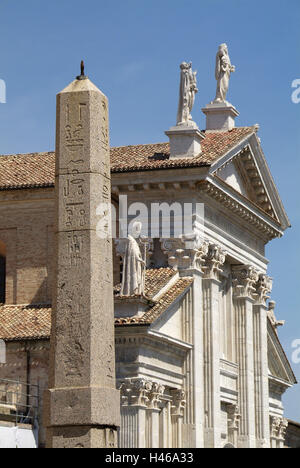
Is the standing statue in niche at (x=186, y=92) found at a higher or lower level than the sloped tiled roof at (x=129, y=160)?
higher

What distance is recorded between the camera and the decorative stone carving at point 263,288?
41344mm

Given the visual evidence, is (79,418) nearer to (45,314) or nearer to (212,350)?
(45,314)

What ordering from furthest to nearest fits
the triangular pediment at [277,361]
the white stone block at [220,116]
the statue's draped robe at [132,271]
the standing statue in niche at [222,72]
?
the triangular pediment at [277,361] → the standing statue in niche at [222,72] → the white stone block at [220,116] → the statue's draped robe at [132,271]

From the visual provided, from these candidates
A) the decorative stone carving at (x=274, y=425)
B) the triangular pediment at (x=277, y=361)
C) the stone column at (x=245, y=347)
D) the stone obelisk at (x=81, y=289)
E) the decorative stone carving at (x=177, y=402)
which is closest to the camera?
the stone obelisk at (x=81, y=289)

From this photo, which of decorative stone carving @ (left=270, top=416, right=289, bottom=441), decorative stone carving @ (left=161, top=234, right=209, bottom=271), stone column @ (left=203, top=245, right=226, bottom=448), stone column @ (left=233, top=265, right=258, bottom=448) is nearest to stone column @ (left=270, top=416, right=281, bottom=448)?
decorative stone carving @ (left=270, top=416, right=289, bottom=441)

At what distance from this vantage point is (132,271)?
32.9 meters

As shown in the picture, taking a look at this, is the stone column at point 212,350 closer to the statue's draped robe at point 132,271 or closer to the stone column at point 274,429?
the statue's draped robe at point 132,271

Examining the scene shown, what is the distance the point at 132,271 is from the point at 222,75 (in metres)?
9.20

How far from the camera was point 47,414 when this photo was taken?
19.2 metres

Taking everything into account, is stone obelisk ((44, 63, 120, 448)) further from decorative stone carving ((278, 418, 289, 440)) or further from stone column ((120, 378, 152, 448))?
decorative stone carving ((278, 418, 289, 440))

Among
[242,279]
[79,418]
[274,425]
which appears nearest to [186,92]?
[242,279]

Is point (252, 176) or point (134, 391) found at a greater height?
point (252, 176)

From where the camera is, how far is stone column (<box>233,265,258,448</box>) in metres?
39.8

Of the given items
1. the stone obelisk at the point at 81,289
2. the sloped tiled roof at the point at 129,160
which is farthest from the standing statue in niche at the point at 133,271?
the stone obelisk at the point at 81,289
